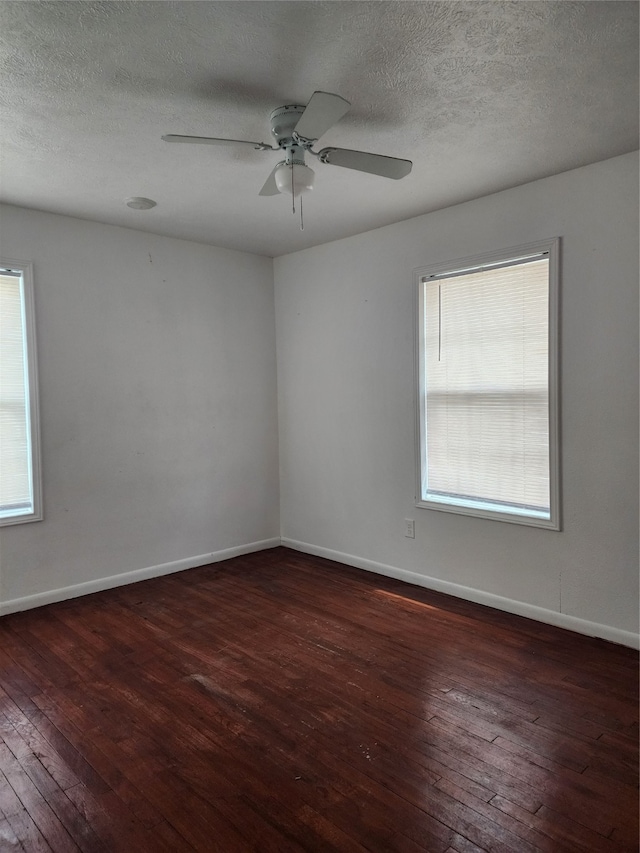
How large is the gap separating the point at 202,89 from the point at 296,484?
3.41 meters

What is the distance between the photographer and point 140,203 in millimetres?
3607

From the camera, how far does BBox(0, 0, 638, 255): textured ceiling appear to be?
1.85m

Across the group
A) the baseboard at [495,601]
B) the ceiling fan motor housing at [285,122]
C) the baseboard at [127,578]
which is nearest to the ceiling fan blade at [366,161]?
the ceiling fan motor housing at [285,122]

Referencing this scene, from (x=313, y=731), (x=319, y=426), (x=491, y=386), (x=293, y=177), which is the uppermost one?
(x=293, y=177)

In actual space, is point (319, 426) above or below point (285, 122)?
below

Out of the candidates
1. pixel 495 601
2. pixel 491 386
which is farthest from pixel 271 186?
pixel 495 601

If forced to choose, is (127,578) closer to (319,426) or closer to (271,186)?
(319,426)

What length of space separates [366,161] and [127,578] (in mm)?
3366

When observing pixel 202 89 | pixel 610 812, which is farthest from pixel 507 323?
pixel 610 812

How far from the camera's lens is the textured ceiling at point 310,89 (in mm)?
1847

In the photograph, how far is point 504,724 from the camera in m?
2.38

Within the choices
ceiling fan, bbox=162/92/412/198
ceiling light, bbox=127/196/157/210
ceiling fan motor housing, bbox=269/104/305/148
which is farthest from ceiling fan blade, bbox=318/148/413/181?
ceiling light, bbox=127/196/157/210

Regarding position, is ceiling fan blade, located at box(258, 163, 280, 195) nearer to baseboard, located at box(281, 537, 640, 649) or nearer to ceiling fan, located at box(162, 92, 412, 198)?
ceiling fan, located at box(162, 92, 412, 198)

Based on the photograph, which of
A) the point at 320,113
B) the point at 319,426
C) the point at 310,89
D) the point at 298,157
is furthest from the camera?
the point at 319,426
